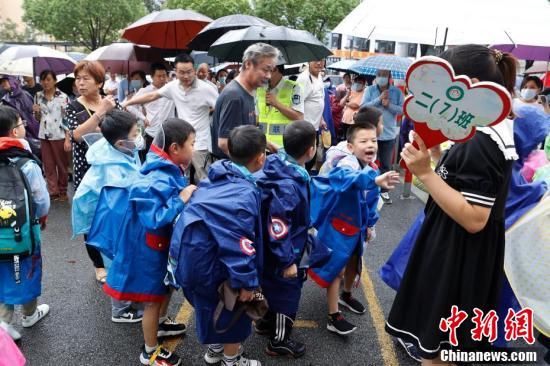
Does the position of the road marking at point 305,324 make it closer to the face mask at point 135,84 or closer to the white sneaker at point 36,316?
the white sneaker at point 36,316

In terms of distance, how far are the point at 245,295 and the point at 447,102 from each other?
4.26 feet

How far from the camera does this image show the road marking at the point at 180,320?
9.20 feet

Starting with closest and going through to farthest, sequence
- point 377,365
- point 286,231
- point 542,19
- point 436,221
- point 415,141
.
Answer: point 415,141 < point 436,221 < point 286,231 < point 377,365 < point 542,19

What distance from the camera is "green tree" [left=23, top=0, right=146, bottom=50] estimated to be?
28062 millimetres

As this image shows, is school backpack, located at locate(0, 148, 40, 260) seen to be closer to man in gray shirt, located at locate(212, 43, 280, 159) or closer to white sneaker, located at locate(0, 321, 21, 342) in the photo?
white sneaker, located at locate(0, 321, 21, 342)

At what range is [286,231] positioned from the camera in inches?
88.1

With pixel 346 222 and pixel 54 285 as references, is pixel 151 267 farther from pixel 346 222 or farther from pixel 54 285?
pixel 54 285

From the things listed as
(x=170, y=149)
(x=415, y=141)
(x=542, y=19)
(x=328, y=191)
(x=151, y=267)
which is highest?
(x=542, y=19)

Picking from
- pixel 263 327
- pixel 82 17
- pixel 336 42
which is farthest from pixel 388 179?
pixel 336 42

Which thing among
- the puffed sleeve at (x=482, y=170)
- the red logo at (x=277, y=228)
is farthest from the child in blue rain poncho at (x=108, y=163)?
the puffed sleeve at (x=482, y=170)

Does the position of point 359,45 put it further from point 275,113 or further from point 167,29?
point 275,113

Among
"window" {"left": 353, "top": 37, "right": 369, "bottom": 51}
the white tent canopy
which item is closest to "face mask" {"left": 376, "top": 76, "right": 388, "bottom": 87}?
the white tent canopy

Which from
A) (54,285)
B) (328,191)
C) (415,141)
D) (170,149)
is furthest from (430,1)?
(54,285)

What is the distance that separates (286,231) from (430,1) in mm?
2517
